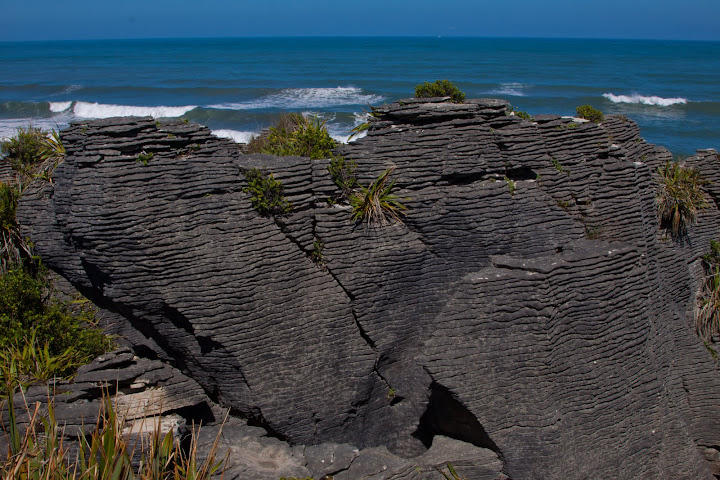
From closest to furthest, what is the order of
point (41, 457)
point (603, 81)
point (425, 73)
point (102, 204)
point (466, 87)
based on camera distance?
point (41, 457)
point (102, 204)
point (466, 87)
point (603, 81)
point (425, 73)

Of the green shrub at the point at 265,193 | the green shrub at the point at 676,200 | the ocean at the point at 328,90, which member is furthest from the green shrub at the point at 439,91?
the ocean at the point at 328,90

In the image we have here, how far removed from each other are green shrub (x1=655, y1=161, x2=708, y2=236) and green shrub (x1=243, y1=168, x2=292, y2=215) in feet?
25.1

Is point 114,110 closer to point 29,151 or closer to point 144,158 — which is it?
point 29,151

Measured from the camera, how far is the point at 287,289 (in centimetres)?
823

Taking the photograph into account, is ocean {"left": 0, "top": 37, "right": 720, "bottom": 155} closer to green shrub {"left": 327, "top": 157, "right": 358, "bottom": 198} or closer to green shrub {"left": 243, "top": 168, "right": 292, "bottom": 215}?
green shrub {"left": 327, "top": 157, "right": 358, "bottom": 198}

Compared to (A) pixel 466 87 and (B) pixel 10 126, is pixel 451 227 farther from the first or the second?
(A) pixel 466 87

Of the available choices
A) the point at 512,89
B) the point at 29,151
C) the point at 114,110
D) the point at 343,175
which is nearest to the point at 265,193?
the point at 343,175

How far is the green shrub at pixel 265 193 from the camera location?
328 inches

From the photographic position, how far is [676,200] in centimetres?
1116

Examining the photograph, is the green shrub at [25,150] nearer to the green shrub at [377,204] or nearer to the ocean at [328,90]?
the green shrub at [377,204]

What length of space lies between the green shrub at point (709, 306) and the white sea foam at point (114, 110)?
103ft

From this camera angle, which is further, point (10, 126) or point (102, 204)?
point (10, 126)

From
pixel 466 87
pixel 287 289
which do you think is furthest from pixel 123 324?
pixel 466 87

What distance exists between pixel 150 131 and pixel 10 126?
27.1 meters
